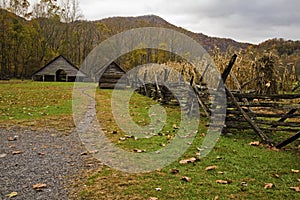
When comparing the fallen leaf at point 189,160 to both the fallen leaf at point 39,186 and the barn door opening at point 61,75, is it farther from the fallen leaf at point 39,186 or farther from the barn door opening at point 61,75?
the barn door opening at point 61,75

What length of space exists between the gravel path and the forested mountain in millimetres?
30387

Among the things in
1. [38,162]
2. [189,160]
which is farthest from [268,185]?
[38,162]

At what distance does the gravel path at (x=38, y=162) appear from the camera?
3.62m

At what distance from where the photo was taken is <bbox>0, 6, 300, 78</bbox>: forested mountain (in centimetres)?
4334

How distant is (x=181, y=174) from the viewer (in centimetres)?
421

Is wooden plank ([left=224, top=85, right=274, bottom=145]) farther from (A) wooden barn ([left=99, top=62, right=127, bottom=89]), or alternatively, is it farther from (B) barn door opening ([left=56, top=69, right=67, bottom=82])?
(B) barn door opening ([left=56, top=69, right=67, bottom=82])

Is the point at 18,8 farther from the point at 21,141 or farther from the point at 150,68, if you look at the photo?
the point at 21,141

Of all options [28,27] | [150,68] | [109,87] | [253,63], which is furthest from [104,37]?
[253,63]

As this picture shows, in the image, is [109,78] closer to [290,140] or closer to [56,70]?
[56,70]

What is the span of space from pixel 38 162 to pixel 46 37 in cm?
4863

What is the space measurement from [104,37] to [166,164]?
1933 inches

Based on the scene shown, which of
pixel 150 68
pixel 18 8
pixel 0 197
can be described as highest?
pixel 18 8

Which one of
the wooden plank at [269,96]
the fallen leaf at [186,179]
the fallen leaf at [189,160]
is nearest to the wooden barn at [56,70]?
the wooden plank at [269,96]

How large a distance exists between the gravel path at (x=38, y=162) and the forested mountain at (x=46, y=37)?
99.7 feet
